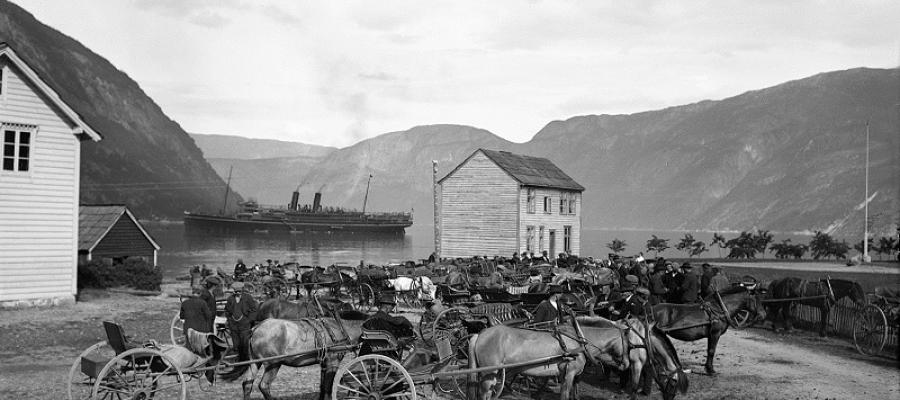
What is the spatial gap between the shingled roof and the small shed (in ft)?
79.6

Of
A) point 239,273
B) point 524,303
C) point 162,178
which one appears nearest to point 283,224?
point 162,178

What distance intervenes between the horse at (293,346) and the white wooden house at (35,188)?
56.2 ft

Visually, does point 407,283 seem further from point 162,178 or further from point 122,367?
point 162,178

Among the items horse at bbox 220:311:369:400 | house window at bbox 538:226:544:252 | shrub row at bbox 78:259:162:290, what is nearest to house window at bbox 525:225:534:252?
house window at bbox 538:226:544:252

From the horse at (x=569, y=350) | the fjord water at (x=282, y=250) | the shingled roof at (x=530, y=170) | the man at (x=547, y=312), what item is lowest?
the fjord water at (x=282, y=250)

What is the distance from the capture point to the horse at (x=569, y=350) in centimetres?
1158

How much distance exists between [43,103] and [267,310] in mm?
15943

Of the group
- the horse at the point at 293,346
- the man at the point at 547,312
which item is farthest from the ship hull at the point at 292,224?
the horse at the point at 293,346

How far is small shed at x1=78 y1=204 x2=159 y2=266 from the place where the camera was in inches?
1275

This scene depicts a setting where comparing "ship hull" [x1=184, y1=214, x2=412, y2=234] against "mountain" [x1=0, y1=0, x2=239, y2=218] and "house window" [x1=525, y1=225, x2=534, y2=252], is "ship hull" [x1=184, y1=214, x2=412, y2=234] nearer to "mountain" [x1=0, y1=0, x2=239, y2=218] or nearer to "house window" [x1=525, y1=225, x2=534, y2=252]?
"mountain" [x1=0, y1=0, x2=239, y2=218]

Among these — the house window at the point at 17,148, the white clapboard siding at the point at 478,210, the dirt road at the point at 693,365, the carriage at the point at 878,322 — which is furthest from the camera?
the white clapboard siding at the point at 478,210

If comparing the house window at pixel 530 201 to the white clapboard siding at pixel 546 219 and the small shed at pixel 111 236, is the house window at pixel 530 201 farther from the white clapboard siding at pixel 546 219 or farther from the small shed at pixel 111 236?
the small shed at pixel 111 236

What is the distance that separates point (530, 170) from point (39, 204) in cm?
3505

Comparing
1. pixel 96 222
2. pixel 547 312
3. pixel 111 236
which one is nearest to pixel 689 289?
pixel 547 312
